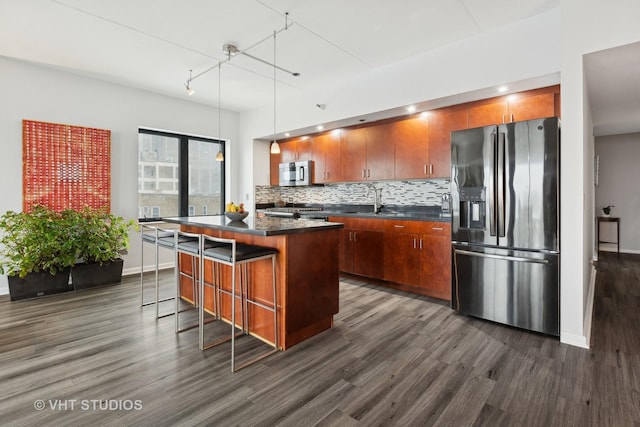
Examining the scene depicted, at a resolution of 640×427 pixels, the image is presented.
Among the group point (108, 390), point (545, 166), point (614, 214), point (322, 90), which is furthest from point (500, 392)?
point (614, 214)

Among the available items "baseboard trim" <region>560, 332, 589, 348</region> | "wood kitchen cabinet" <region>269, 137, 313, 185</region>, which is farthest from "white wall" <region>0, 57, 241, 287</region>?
"baseboard trim" <region>560, 332, 589, 348</region>

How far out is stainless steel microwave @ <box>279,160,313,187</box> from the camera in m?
5.39

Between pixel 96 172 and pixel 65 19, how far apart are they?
2.07m

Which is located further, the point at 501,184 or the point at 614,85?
the point at 614,85

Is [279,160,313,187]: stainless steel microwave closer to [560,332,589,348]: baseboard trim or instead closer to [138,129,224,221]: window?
[138,129,224,221]: window

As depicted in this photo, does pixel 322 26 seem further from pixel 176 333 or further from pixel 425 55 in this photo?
pixel 176 333

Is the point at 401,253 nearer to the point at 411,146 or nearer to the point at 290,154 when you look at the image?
the point at 411,146

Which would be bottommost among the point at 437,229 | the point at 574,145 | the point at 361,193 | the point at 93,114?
the point at 437,229

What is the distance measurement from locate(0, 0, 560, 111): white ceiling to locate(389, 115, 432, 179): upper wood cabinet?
793 millimetres

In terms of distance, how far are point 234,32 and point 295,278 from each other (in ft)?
8.10

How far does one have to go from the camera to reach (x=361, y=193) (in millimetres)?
5203

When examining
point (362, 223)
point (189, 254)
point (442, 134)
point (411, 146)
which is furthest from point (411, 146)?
point (189, 254)

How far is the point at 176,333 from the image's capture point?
278 cm

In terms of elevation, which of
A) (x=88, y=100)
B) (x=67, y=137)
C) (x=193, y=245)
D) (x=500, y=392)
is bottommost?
(x=500, y=392)
